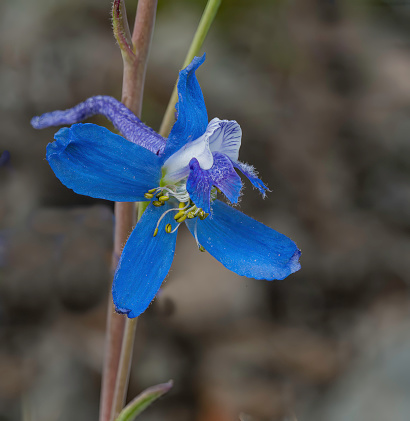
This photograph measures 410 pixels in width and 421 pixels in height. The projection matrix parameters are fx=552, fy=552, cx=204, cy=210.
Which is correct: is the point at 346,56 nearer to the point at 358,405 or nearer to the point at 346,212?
the point at 346,212

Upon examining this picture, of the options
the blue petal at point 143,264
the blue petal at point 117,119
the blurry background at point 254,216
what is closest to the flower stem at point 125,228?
the blue petal at point 117,119

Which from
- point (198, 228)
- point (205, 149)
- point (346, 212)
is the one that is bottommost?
point (346, 212)

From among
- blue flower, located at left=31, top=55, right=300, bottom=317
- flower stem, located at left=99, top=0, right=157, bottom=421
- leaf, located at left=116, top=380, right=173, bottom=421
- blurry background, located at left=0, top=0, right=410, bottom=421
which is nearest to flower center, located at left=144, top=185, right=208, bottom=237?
blue flower, located at left=31, top=55, right=300, bottom=317

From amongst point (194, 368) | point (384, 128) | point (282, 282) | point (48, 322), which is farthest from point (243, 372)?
point (384, 128)

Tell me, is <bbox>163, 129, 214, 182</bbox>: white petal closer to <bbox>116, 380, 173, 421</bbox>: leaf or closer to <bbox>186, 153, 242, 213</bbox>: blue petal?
<bbox>186, 153, 242, 213</bbox>: blue petal

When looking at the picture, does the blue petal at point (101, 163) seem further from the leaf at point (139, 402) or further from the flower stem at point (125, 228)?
the leaf at point (139, 402)

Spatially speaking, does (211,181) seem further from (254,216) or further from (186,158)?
(254,216)

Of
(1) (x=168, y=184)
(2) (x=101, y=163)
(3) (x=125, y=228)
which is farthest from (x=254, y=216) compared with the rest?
(2) (x=101, y=163)
